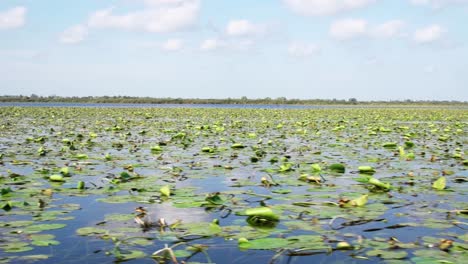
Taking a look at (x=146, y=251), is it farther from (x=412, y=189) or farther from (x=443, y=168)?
(x=443, y=168)

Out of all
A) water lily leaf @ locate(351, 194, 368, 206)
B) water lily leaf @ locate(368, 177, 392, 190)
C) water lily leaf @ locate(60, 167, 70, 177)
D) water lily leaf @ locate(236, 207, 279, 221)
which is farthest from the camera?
water lily leaf @ locate(60, 167, 70, 177)

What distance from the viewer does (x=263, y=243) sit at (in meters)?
3.45

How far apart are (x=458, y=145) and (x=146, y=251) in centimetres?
1029

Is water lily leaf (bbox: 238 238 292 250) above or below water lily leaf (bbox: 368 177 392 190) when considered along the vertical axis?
below

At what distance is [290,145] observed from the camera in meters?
11.5

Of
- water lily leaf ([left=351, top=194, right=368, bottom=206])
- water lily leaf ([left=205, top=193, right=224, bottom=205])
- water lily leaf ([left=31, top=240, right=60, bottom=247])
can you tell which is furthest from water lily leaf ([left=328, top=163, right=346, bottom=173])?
water lily leaf ([left=31, top=240, right=60, bottom=247])

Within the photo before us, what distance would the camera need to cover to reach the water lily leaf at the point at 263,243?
3.39 m

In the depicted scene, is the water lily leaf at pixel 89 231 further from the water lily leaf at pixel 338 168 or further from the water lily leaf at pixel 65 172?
the water lily leaf at pixel 338 168

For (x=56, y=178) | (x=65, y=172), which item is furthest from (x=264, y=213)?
(x=65, y=172)

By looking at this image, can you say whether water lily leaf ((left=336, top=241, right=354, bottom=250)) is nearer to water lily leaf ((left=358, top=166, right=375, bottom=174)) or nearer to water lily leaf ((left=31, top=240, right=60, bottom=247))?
water lily leaf ((left=31, top=240, right=60, bottom=247))

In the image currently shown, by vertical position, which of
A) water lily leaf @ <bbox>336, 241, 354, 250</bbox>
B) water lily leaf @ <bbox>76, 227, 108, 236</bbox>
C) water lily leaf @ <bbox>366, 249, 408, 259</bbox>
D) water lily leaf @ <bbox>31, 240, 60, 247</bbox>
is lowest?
water lily leaf @ <bbox>76, 227, 108, 236</bbox>

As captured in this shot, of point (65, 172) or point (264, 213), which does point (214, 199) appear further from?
point (65, 172)

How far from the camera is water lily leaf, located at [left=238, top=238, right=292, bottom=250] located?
339 cm

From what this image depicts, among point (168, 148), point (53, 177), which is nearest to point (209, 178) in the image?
point (53, 177)
